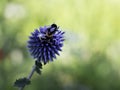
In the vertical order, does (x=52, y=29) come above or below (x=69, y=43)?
below

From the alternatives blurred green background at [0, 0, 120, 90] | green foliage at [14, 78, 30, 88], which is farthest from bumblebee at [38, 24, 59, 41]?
blurred green background at [0, 0, 120, 90]

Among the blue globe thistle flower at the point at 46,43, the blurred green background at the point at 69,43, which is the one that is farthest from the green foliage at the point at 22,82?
the blurred green background at the point at 69,43

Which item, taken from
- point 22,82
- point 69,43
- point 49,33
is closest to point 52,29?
point 49,33

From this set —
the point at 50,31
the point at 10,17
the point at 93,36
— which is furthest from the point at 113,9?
the point at 50,31

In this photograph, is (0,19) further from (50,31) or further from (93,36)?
(50,31)

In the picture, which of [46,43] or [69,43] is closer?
[46,43]

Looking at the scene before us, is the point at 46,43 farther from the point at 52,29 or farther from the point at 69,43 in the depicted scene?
the point at 69,43

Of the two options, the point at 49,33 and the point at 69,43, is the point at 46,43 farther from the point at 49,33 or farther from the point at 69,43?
the point at 69,43
